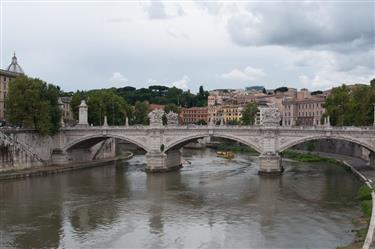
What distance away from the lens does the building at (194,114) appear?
11763 cm

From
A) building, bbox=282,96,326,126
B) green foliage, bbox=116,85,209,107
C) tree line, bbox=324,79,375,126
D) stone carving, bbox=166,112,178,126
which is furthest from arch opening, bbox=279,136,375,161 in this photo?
green foliage, bbox=116,85,209,107

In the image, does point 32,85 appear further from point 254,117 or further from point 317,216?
point 254,117

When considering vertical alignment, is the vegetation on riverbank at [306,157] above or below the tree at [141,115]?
below

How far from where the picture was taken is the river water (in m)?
24.3

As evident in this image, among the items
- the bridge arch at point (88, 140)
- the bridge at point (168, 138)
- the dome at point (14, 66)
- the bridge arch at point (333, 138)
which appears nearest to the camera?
the bridge arch at point (333, 138)

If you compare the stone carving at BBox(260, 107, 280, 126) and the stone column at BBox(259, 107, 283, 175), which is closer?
the stone column at BBox(259, 107, 283, 175)

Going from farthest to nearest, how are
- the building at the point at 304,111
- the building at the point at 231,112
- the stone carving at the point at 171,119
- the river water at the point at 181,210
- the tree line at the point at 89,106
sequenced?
the building at the point at 231,112
the building at the point at 304,111
the stone carving at the point at 171,119
the tree line at the point at 89,106
the river water at the point at 181,210

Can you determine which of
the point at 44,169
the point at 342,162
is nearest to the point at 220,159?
the point at 342,162

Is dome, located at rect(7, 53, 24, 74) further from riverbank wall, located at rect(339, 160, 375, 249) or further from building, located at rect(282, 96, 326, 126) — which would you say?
riverbank wall, located at rect(339, 160, 375, 249)

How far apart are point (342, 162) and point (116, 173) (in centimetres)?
2171

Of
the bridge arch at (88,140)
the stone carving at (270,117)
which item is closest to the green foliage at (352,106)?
the stone carving at (270,117)

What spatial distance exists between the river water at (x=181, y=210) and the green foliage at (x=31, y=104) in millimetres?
5806

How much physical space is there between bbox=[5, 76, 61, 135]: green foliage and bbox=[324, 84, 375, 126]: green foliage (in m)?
29.9

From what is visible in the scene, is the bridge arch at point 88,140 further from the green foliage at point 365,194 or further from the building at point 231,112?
the building at point 231,112
